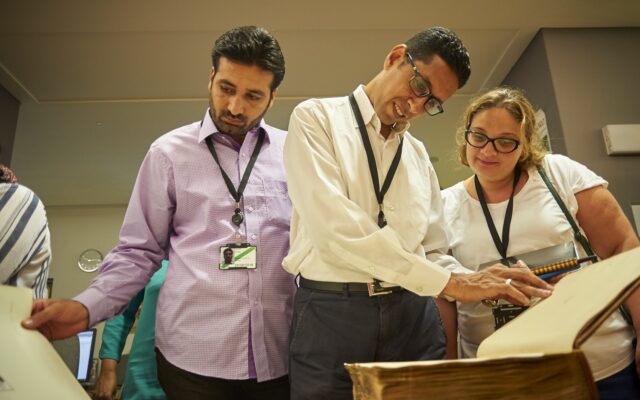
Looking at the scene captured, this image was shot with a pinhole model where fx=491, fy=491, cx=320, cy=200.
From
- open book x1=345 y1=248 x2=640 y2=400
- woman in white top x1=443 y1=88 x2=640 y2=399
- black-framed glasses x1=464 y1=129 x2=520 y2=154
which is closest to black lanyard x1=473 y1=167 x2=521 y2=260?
woman in white top x1=443 y1=88 x2=640 y2=399

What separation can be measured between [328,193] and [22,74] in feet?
12.3

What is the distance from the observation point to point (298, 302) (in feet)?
3.83

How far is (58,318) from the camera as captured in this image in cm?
98

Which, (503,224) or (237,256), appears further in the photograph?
(503,224)

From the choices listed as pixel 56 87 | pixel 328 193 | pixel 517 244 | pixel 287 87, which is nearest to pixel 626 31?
pixel 287 87

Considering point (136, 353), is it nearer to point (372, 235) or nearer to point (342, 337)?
point (342, 337)

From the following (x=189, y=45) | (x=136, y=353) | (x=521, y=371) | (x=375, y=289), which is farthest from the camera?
(x=189, y=45)

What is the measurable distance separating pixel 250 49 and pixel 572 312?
1.15 metres

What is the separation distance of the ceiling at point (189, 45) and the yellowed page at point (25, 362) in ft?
8.88

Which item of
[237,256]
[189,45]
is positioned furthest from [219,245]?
[189,45]

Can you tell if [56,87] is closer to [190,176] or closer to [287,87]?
[287,87]

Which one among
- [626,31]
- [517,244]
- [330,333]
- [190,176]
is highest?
[626,31]

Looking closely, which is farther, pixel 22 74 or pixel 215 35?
pixel 22 74

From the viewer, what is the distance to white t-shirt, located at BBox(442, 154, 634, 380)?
4.73ft
